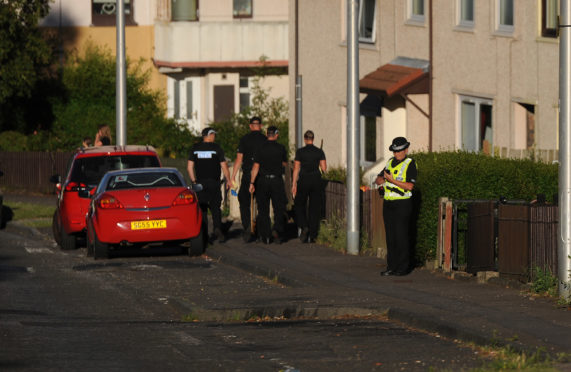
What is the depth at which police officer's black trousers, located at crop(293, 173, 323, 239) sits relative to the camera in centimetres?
2136

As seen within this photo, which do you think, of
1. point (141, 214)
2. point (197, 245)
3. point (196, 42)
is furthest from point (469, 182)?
point (196, 42)

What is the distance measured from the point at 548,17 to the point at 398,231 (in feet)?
25.0

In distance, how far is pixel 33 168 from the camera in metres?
38.4

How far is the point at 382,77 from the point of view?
28500mm

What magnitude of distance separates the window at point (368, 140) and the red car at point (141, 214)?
11567 mm

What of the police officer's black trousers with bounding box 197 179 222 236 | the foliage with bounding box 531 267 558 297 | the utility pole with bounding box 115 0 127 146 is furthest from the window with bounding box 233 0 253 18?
the foliage with bounding box 531 267 558 297

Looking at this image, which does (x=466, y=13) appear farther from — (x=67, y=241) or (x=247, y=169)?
(x=67, y=241)

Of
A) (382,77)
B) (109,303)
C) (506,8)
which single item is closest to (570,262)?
(109,303)

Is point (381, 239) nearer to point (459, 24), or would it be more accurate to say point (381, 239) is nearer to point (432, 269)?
point (432, 269)

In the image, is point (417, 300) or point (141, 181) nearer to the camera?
point (417, 300)

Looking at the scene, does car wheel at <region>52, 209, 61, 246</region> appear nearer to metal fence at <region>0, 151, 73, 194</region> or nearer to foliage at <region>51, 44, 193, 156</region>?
metal fence at <region>0, 151, 73, 194</region>

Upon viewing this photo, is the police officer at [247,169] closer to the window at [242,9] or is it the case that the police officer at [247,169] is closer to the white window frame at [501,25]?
the white window frame at [501,25]

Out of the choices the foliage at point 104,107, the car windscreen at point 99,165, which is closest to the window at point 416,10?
the car windscreen at point 99,165

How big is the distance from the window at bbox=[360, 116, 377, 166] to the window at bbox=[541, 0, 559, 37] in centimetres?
837
